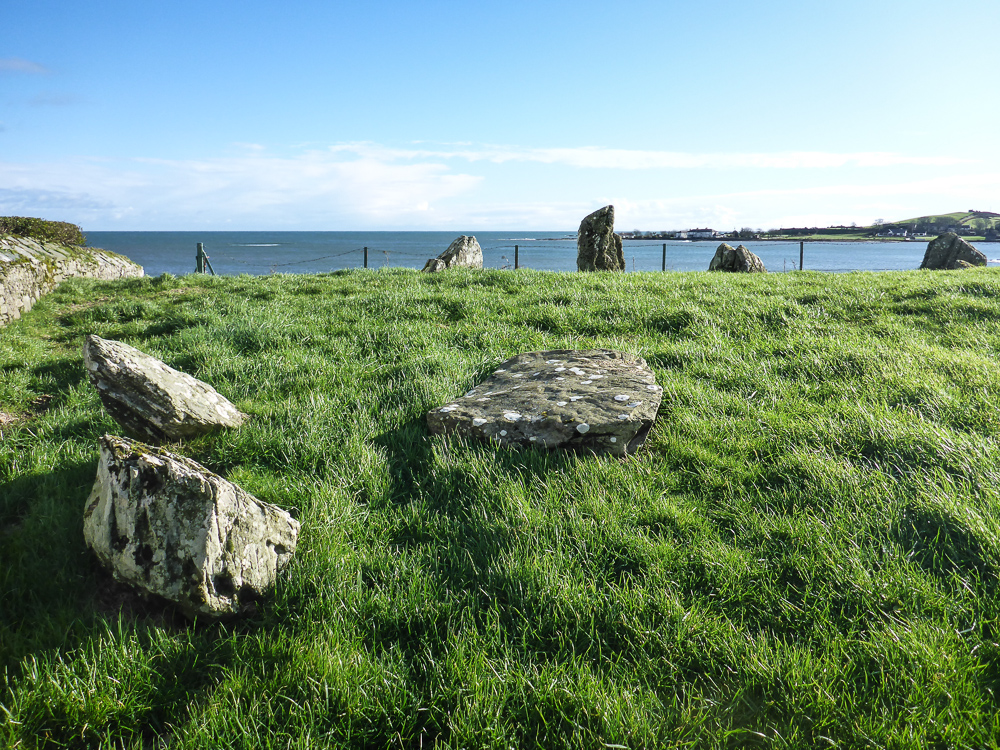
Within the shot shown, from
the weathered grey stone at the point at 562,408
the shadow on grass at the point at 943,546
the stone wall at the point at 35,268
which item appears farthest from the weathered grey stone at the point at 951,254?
the stone wall at the point at 35,268

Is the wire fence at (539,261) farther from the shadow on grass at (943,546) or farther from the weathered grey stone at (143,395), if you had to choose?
the shadow on grass at (943,546)

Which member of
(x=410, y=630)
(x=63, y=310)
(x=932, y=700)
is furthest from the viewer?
(x=63, y=310)

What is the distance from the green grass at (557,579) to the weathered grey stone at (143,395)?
0.24 metres

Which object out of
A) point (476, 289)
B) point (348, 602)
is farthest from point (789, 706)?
point (476, 289)

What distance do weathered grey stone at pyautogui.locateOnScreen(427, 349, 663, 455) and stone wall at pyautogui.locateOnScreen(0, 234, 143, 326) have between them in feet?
31.5

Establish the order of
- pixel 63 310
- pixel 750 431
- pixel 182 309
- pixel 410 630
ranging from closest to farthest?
pixel 410 630
pixel 750 431
pixel 182 309
pixel 63 310

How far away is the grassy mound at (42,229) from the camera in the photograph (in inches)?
699

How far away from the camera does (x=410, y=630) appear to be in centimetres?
274

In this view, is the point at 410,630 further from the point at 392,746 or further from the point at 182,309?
the point at 182,309

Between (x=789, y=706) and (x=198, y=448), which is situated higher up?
(x=198, y=448)

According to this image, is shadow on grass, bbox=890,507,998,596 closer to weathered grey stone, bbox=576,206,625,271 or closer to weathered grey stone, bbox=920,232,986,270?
weathered grey stone, bbox=576,206,625,271

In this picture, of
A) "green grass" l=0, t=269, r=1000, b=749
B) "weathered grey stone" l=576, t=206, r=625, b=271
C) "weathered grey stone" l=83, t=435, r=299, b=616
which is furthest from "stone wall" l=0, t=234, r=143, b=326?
"weathered grey stone" l=576, t=206, r=625, b=271

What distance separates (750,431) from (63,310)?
40.2ft

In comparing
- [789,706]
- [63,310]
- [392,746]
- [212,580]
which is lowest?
[392,746]
